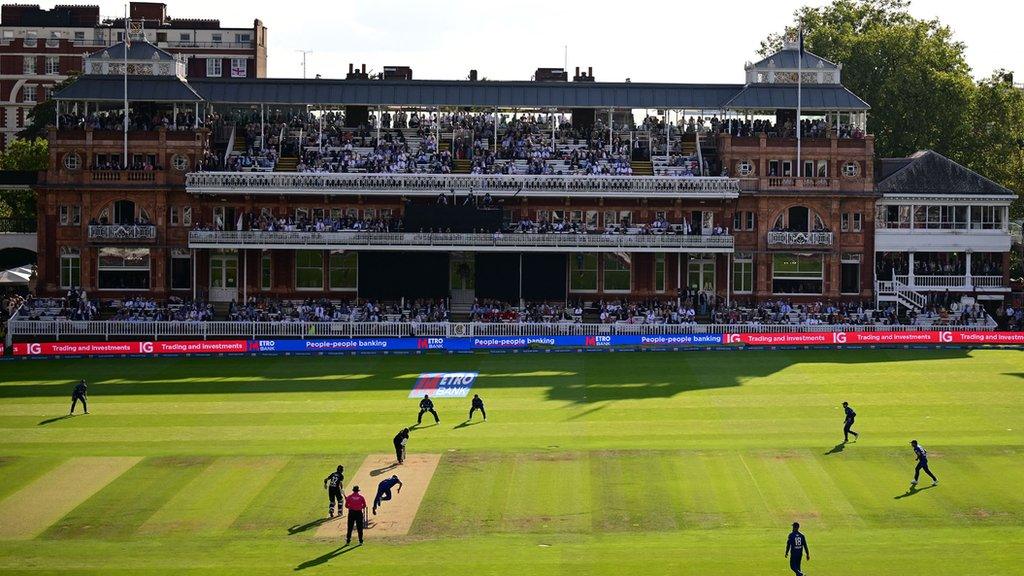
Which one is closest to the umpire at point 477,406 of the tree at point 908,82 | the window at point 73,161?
the window at point 73,161

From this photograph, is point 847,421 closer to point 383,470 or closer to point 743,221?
point 383,470

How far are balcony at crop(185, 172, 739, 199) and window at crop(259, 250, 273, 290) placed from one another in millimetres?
3552

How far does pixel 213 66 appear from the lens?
11888 cm

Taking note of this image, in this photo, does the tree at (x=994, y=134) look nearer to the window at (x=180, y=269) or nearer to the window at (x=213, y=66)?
the window at (x=180, y=269)

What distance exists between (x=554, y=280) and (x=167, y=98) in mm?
22675

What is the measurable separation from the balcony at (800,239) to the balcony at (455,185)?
3.32 metres

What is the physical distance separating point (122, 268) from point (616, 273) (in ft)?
83.4

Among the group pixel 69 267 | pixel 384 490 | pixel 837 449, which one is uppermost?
pixel 69 267

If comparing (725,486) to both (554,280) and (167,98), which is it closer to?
(554,280)

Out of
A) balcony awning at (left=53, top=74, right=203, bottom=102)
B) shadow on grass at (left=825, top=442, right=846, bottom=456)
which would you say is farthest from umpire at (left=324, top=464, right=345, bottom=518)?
balcony awning at (left=53, top=74, right=203, bottom=102)

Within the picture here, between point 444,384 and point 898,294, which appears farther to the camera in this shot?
point 898,294

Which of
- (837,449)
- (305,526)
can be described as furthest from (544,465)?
(837,449)

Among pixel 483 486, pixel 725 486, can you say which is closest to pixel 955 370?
pixel 725 486

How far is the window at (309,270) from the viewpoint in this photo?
76.1 meters
